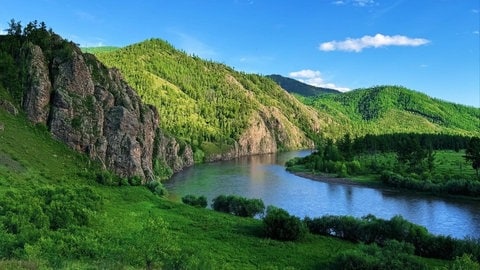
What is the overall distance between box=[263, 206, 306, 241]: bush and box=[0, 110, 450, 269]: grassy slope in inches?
83.6

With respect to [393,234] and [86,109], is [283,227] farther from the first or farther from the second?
[86,109]

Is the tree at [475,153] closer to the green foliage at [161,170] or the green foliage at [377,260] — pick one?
the green foliage at [377,260]

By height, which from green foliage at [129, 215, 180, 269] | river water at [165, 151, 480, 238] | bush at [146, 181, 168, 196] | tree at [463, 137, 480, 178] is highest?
tree at [463, 137, 480, 178]

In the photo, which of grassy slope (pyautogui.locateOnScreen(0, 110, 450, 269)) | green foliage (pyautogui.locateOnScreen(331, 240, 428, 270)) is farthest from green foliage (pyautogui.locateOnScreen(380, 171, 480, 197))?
green foliage (pyautogui.locateOnScreen(331, 240, 428, 270))

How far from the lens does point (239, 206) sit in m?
108

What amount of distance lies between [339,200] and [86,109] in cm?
8541

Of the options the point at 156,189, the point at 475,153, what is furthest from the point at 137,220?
the point at 475,153

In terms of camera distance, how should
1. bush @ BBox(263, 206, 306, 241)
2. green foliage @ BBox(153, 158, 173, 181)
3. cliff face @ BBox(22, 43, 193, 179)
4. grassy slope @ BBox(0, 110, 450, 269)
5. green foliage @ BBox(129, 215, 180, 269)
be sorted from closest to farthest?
green foliage @ BBox(129, 215, 180, 269)
grassy slope @ BBox(0, 110, 450, 269)
bush @ BBox(263, 206, 306, 241)
cliff face @ BBox(22, 43, 193, 179)
green foliage @ BBox(153, 158, 173, 181)

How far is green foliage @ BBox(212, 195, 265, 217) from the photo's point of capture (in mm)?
106625

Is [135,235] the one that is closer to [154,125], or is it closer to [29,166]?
[29,166]

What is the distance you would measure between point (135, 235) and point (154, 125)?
14706 centimetres

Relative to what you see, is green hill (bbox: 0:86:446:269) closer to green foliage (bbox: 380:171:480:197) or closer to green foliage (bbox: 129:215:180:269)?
green foliage (bbox: 129:215:180:269)

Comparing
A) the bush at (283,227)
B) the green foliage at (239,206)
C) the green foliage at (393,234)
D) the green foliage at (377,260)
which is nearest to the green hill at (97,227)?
the bush at (283,227)

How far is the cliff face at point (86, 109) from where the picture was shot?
130m
